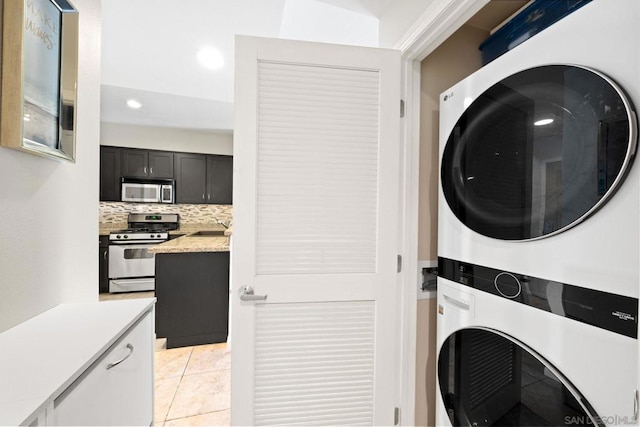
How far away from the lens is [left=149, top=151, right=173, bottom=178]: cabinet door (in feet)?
14.9

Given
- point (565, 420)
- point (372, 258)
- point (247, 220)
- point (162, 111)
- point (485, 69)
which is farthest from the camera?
point (162, 111)

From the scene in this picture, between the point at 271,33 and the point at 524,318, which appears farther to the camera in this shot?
the point at 271,33

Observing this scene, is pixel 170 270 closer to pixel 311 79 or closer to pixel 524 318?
pixel 311 79

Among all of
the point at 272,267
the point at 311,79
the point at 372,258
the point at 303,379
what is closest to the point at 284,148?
the point at 311,79

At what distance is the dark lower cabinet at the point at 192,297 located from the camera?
2.51 metres

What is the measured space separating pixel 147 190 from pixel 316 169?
13.8 feet

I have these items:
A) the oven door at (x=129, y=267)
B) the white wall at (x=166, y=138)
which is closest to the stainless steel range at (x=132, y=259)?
the oven door at (x=129, y=267)

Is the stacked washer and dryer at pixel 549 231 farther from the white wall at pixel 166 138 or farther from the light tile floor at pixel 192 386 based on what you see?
the white wall at pixel 166 138

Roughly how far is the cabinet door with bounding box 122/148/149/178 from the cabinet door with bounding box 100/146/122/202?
0.09m

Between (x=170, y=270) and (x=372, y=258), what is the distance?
79.3 inches

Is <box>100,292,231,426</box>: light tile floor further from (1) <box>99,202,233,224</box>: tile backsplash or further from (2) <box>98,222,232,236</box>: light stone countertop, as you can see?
(1) <box>99,202,233,224</box>: tile backsplash

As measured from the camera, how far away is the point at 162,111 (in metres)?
3.80

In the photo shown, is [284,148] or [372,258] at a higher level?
[284,148]

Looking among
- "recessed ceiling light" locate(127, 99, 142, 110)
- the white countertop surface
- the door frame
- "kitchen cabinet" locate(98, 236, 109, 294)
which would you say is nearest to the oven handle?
"kitchen cabinet" locate(98, 236, 109, 294)
